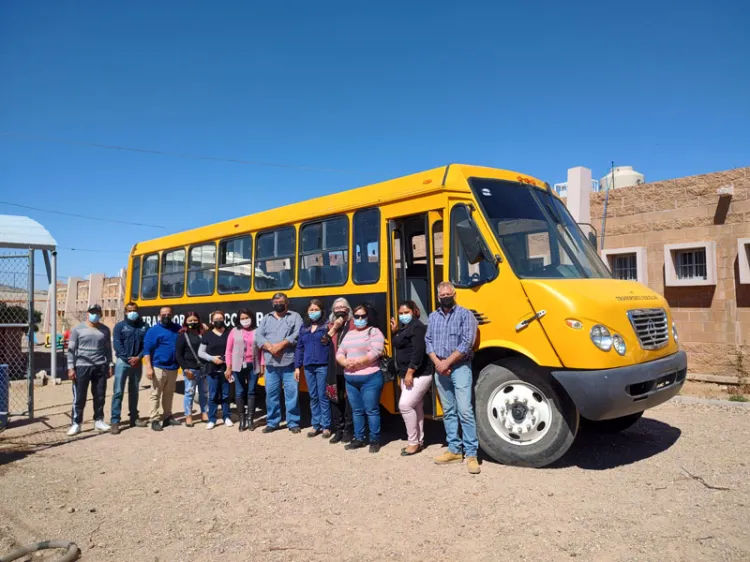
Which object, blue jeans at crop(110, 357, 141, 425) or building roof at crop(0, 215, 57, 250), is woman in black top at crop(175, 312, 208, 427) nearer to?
blue jeans at crop(110, 357, 141, 425)

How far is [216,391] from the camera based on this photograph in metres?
8.34

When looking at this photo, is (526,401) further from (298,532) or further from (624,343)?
(298,532)

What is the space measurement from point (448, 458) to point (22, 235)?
24.8 ft

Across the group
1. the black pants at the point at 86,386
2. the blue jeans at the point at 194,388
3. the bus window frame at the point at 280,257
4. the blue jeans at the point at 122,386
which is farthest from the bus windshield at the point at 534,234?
the black pants at the point at 86,386

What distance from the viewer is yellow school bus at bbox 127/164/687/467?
534 cm

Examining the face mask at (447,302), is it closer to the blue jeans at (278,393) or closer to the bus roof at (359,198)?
the bus roof at (359,198)

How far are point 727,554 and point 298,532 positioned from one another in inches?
115

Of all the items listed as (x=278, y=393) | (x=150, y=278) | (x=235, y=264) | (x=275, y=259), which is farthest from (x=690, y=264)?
(x=150, y=278)

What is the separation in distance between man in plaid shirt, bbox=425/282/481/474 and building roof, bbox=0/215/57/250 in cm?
674

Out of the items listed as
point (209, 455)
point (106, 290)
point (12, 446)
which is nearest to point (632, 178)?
point (209, 455)

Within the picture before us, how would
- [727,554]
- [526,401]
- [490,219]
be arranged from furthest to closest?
1. [490,219]
2. [526,401]
3. [727,554]

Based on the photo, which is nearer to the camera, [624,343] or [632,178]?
[624,343]

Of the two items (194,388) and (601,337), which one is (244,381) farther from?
(601,337)

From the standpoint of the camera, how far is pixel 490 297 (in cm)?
591
